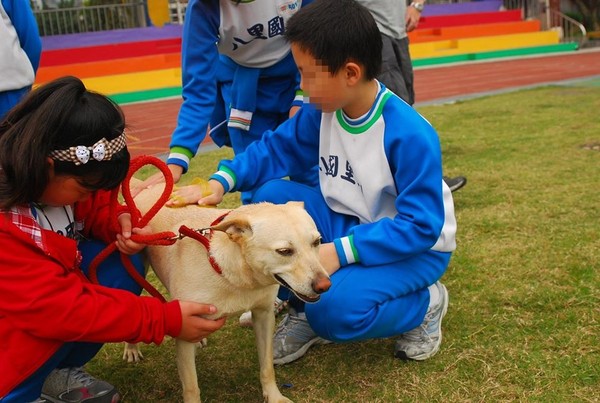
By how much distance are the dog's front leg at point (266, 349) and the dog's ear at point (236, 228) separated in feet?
1.28

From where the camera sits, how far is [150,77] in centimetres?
1773

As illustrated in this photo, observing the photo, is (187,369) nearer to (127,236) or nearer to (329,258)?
(127,236)

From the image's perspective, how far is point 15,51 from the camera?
3.07 meters

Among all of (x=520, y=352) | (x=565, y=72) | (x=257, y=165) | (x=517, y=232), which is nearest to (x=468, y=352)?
(x=520, y=352)

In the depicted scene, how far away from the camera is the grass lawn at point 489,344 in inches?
104

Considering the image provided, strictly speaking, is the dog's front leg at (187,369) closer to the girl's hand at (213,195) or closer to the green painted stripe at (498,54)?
the girl's hand at (213,195)

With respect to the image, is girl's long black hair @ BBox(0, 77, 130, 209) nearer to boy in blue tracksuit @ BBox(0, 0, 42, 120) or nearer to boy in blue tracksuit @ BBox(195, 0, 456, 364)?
boy in blue tracksuit @ BBox(195, 0, 456, 364)

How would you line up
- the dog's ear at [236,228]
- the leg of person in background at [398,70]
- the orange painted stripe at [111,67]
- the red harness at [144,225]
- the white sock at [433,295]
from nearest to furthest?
the dog's ear at [236,228] < the red harness at [144,225] < the white sock at [433,295] < the leg of person in background at [398,70] < the orange painted stripe at [111,67]

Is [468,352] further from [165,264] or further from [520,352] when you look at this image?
[165,264]

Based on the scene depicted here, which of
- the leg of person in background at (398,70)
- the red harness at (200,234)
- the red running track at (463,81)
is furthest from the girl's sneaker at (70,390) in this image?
the red running track at (463,81)

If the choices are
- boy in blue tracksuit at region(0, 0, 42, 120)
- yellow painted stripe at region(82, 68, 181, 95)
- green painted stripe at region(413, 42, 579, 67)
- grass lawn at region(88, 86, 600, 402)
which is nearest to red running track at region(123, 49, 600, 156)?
green painted stripe at region(413, 42, 579, 67)

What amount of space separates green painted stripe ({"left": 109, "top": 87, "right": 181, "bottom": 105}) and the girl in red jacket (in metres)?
14.3

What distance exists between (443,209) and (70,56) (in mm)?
18108

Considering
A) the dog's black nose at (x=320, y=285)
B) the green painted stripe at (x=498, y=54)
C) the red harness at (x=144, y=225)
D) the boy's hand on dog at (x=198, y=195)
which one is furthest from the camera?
the green painted stripe at (x=498, y=54)
